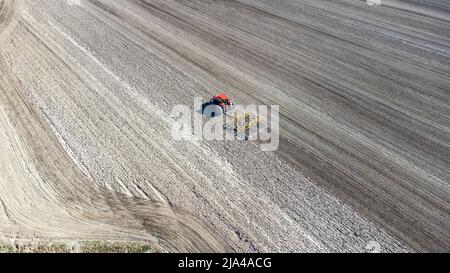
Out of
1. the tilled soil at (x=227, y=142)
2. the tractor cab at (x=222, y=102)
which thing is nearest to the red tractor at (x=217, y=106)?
the tractor cab at (x=222, y=102)

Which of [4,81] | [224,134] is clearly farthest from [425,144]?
[4,81]

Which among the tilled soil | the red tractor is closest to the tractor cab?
the red tractor

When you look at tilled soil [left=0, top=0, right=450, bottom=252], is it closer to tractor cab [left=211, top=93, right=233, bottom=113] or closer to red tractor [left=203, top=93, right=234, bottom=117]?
tractor cab [left=211, top=93, right=233, bottom=113]

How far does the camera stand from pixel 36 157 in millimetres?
13898

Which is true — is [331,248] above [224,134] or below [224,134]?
below

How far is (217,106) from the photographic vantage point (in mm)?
16250

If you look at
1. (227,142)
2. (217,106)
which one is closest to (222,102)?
(217,106)

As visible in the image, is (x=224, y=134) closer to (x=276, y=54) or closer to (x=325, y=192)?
(x=325, y=192)

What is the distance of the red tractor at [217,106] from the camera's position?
16.2 metres

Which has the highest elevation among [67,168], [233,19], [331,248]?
[233,19]

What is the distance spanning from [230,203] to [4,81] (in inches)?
517

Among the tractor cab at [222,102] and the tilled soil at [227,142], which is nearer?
the tilled soil at [227,142]

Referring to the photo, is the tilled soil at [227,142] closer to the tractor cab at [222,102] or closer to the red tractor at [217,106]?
the tractor cab at [222,102]

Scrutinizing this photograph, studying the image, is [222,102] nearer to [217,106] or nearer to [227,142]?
[217,106]
